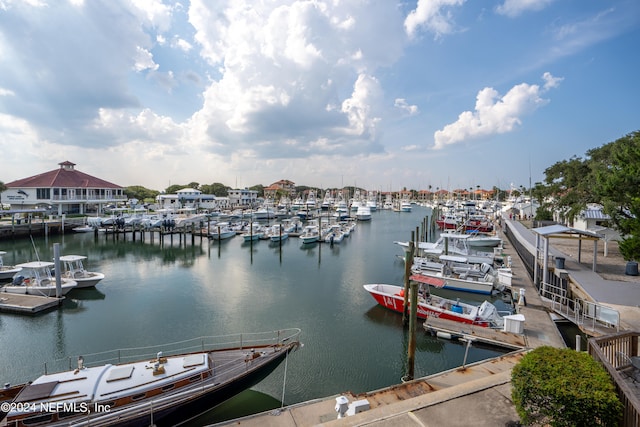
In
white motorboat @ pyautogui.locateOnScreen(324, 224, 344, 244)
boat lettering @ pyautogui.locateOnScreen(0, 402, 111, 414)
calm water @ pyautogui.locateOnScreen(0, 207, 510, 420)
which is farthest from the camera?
white motorboat @ pyautogui.locateOnScreen(324, 224, 344, 244)

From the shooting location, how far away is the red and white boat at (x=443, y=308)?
15.1 meters

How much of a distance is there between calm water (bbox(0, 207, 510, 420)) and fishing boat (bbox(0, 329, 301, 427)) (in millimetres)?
1565

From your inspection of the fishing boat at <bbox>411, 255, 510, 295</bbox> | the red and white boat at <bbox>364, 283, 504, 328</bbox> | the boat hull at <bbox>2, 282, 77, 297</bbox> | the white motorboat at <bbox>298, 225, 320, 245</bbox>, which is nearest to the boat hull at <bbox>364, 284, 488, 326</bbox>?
the red and white boat at <bbox>364, 283, 504, 328</bbox>

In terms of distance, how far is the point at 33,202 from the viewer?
54.5 meters

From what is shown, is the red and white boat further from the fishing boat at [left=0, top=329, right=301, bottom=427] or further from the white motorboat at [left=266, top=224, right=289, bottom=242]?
the white motorboat at [left=266, top=224, right=289, bottom=242]

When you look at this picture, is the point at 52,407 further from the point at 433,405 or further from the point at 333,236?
the point at 333,236

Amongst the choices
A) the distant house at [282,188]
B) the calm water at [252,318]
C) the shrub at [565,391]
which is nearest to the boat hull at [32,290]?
the calm water at [252,318]

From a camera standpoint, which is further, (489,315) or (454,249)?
(454,249)

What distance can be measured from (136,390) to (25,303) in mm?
15380

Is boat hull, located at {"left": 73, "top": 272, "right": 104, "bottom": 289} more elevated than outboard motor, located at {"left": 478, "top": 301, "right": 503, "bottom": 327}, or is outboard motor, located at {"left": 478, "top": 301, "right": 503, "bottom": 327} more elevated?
outboard motor, located at {"left": 478, "top": 301, "right": 503, "bottom": 327}

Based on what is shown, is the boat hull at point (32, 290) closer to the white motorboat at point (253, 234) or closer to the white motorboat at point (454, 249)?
the white motorboat at point (253, 234)

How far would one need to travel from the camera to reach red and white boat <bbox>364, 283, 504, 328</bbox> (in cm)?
1512

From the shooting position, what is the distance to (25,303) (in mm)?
18359

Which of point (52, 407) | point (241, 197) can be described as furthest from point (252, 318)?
point (241, 197)
